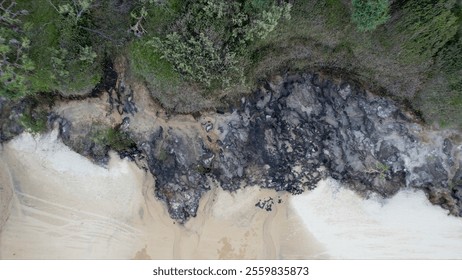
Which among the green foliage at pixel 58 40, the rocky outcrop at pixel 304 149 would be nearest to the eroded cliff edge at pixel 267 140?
the rocky outcrop at pixel 304 149

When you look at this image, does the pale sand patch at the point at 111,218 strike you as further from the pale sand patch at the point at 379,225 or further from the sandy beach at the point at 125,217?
the pale sand patch at the point at 379,225

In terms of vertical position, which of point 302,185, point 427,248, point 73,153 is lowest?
point 427,248

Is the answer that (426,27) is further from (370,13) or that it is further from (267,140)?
(267,140)

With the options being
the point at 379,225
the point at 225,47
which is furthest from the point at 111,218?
the point at 379,225

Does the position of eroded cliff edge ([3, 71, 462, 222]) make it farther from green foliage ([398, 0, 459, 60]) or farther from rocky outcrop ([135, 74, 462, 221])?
green foliage ([398, 0, 459, 60])

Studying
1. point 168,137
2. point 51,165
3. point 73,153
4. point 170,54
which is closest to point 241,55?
point 170,54

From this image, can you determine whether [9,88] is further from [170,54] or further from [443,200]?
[443,200]

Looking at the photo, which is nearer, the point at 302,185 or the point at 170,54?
the point at 170,54
